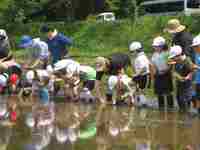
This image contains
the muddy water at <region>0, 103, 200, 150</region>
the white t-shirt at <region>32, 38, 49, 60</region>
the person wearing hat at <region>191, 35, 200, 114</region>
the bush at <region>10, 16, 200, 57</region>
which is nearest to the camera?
the muddy water at <region>0, 103, 200, 150</region>

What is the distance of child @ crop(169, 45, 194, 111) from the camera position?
11742 mm

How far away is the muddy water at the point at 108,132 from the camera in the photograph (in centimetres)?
802

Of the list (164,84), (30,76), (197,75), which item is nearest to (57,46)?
(30,76)

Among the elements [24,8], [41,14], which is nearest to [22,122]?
[24,8]

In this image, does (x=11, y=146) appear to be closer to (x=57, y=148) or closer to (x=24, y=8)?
(x=57, y=148)

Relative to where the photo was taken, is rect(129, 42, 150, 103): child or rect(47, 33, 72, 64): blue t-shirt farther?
rect(47, 33, 72, 64): blue t-shirt

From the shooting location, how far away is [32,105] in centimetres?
1347

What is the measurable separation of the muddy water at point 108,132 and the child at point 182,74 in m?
0.46

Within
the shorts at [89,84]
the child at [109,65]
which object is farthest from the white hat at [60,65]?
the child at [109,65]

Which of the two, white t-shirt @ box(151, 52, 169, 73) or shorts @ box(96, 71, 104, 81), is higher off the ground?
white t-shirt @ box(151, 52, 169, 73)

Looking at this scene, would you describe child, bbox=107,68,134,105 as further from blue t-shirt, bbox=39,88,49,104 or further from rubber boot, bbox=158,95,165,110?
blue t-shirt, bbox=39,88,49,104

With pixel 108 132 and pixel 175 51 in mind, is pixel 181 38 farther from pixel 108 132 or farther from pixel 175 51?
pixel 108 132

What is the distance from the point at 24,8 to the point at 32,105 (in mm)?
29833

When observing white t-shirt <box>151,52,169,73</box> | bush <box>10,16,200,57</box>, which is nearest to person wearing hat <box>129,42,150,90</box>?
white t-shirt <box>151,52,169,73</box>
